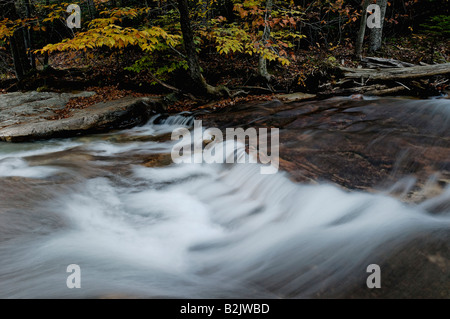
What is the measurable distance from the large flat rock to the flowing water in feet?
5.12

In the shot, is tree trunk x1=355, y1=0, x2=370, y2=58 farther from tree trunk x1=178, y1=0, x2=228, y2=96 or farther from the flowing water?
the flowing water

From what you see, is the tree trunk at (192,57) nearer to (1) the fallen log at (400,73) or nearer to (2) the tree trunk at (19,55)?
(1) the fallen log at (400,73)

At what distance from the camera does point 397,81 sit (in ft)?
22.0

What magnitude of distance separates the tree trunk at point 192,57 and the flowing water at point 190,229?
3591 millimetres

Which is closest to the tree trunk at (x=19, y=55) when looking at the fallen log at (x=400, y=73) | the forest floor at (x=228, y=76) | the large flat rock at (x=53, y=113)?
the forest floor at (x=228, y=76)

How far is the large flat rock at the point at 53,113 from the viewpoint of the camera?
556 cm

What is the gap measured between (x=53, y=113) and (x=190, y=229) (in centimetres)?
594

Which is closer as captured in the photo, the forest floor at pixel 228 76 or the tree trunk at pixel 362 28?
the forest floor at pixel 228 76

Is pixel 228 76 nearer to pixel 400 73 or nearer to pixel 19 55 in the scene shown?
pixel 400 73

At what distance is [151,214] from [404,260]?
101 inches

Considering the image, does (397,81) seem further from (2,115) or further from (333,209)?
(2,115)

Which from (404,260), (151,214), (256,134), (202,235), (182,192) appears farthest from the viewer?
(256,134)

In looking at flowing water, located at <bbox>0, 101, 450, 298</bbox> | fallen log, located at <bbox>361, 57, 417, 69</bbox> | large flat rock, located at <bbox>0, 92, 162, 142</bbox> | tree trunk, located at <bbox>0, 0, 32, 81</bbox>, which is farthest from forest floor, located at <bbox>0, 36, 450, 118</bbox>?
flowing water, located at <bbox>0, 101, 450, 298</bbox>
